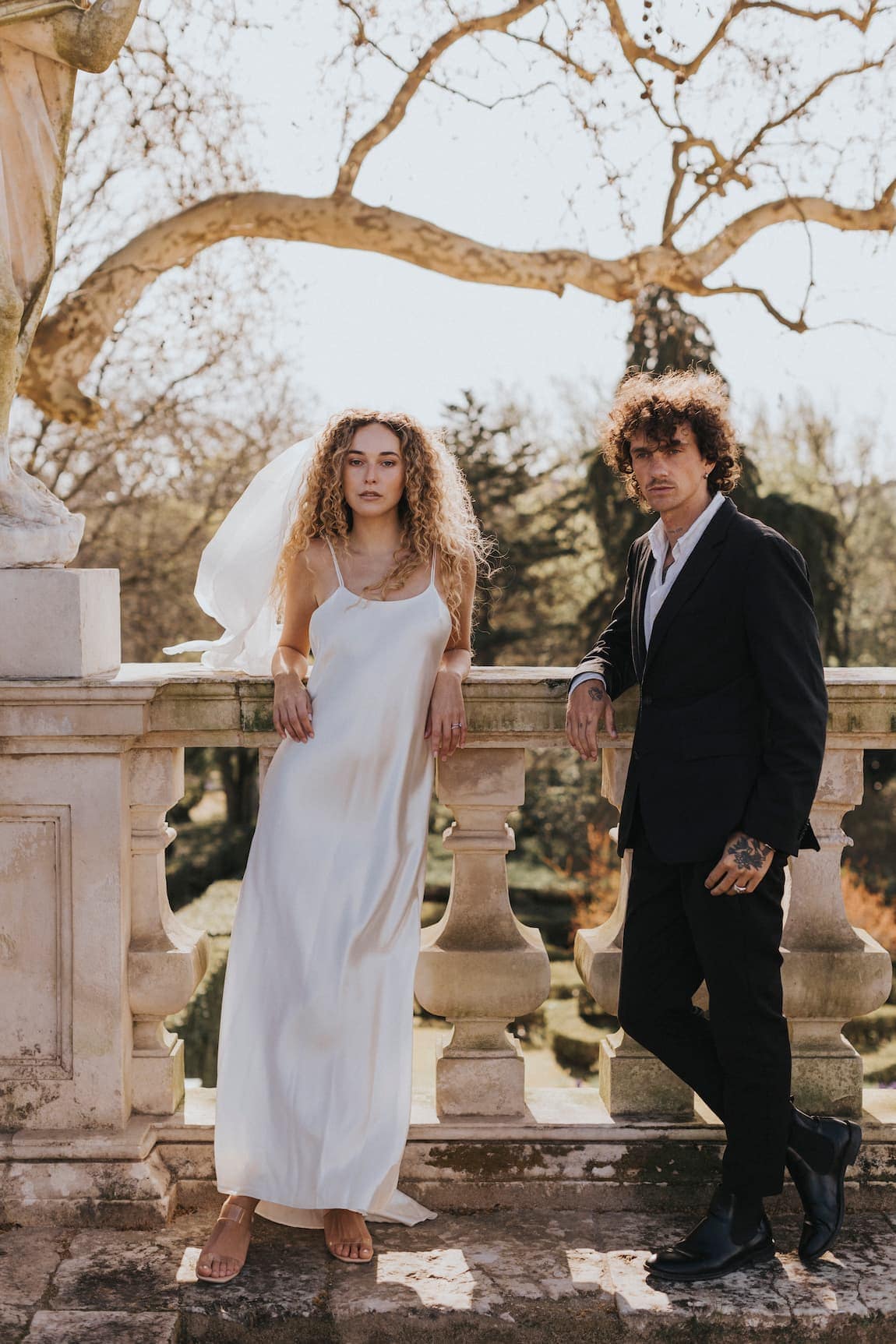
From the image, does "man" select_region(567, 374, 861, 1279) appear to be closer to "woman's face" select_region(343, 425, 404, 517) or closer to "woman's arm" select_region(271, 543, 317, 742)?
"woman's face" select_region(343, 425, 404, 517)

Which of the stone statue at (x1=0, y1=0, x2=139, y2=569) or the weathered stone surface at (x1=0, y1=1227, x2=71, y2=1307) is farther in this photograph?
the stone statue at (x1=0, y1=0, x2=139, y2=569)

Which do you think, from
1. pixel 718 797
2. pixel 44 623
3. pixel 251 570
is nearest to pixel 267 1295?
pixel 718 797

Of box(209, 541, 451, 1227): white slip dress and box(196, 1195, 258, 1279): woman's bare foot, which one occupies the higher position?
box(209, 541, 451, 1227): white slip dress

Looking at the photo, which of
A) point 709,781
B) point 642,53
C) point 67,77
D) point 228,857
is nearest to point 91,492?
point 228,857

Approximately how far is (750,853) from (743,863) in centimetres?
3

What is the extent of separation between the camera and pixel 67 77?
313 cm

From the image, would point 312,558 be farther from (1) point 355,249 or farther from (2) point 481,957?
(1) point 355,249

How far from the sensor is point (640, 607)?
9.66 ft

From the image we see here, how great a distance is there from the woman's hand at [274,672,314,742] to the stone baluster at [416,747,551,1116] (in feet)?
1.30

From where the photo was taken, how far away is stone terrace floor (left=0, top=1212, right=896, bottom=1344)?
8.56 ft

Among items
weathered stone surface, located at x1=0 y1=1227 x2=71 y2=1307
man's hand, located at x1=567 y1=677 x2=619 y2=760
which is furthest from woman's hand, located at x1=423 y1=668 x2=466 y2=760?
weathered stone surface, located at x1=0 y1=1227 x2=71 y2=1307

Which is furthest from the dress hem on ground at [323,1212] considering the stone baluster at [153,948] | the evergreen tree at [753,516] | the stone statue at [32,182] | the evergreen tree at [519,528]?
the evergreen tree at [519,528]

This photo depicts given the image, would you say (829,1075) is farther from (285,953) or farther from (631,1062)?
(285,953)

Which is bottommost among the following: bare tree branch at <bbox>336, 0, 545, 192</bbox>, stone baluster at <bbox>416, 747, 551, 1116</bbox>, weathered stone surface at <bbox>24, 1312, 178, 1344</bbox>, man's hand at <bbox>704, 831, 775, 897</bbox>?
weathered stone surface at <bbox>24, 1312, 178, 1344</bbox>
